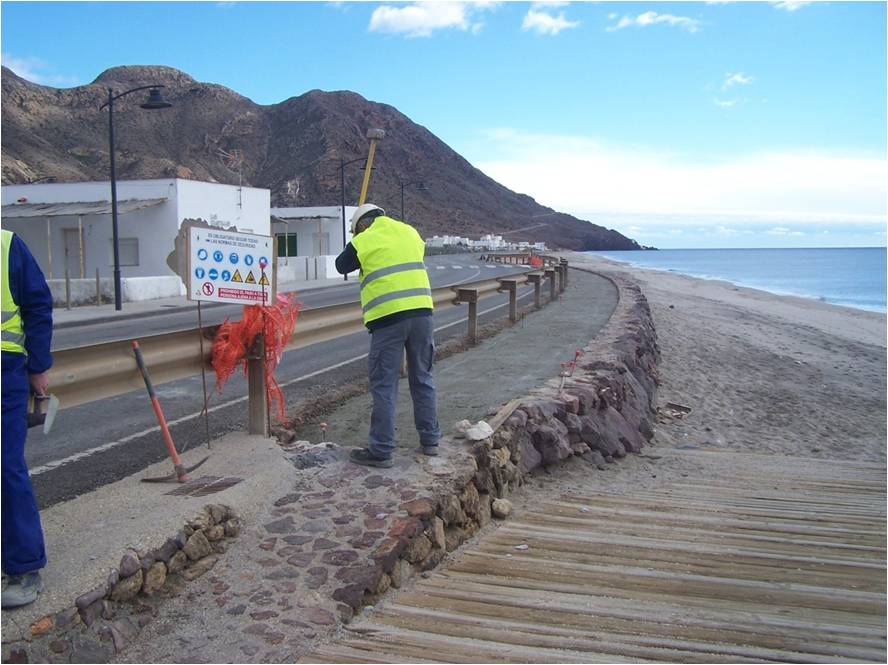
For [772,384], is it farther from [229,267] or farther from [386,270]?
[229,267]

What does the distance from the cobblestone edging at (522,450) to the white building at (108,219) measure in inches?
879

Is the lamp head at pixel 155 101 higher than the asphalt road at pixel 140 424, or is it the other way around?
the lamp head at pixel 155 101

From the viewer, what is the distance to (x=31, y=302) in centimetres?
353

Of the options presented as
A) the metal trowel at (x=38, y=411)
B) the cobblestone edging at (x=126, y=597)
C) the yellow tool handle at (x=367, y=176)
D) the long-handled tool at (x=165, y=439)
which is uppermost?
the yellow tool handle at (x=367, y=176)

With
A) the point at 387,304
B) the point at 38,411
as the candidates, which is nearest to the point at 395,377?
the point at 387,304

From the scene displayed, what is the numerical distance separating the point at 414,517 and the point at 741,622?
1798 mm

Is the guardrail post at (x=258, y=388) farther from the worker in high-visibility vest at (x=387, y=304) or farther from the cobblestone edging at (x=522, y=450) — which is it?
the cobblestone edging at (x=522, y=450)

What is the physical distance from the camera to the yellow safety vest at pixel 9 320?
3.44 m

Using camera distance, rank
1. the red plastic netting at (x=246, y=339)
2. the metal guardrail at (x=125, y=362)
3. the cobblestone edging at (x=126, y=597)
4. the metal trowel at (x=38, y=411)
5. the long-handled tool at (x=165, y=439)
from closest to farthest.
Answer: the cobblestone edging at (x=126, y=597) < the metal trowel at (x=38, y=411) < the metal guardrail at (x=125, y=362) < the long-handled tool at (x=165, y=439) < the red plastic netting at (x=246, y=339)

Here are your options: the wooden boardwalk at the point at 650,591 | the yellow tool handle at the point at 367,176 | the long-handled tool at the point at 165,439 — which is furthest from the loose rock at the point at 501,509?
the yellow tool handle at the point at 367,176

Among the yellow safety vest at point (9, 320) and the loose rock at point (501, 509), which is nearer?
the yellow safety vest at point (9, 320)

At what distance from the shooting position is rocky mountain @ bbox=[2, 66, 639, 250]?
320 feet

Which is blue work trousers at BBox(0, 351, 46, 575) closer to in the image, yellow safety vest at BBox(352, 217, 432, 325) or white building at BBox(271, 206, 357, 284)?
yellow safety vest at BBox(352, 217, 432, 325)

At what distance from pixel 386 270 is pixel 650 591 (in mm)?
2599
